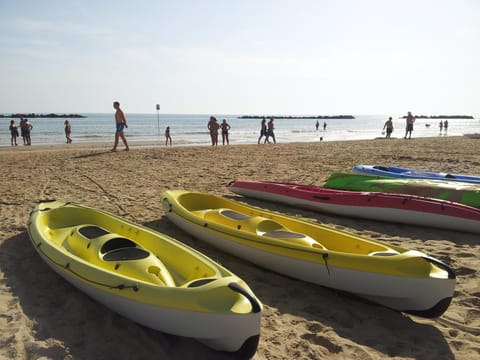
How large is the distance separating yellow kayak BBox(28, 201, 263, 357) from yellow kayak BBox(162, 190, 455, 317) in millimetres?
795

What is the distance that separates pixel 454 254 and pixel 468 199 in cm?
200

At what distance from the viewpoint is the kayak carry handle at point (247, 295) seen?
254 cm

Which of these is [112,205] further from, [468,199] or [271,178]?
[468,199]

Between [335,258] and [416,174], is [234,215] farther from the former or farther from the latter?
[416,174]

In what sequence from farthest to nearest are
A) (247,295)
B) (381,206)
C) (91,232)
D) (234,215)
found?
(381,206)
(234,215)
(91,232)
(247,295)

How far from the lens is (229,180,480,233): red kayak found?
17.2ft

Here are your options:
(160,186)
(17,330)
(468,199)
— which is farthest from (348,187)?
(17,330)

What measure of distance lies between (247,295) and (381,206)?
3.86 metres

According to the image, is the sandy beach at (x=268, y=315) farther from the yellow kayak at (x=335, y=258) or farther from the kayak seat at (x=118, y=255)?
the kayak seat at (x=118, y=255)

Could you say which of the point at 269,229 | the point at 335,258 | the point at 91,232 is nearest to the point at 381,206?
the point at 269,229

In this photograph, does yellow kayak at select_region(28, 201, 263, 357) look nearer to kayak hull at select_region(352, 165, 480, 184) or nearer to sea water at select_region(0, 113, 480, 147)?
kayak hull at select_region(352, 165, 480, 184)

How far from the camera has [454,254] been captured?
4445mm

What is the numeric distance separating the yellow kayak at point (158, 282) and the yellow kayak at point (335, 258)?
2.61 ft

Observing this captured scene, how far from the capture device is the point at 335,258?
3.41m
